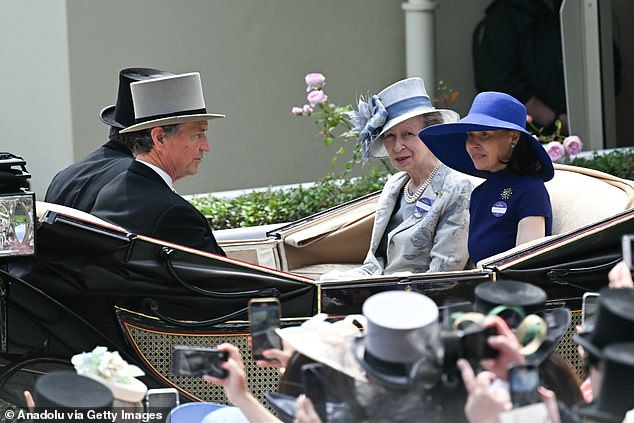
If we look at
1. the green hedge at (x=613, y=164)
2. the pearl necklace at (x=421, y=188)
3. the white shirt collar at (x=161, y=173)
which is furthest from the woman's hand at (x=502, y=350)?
the green hedge at (x=613, y=164)

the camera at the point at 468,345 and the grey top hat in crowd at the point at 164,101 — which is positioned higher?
the grey top hat in crowd at the point at 164,101

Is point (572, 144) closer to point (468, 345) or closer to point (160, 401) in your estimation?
point (160, 401)

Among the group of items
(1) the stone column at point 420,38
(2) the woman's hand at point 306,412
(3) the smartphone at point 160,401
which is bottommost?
(3) the smartphone at point 160,401

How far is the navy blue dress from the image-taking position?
405 cm

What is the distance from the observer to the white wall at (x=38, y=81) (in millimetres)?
6844

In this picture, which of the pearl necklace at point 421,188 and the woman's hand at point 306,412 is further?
the pearl necklace at point 421,188

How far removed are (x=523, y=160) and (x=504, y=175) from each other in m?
0.09

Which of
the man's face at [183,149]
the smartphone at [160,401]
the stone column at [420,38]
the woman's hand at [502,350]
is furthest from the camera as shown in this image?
the stone column at [420,38]

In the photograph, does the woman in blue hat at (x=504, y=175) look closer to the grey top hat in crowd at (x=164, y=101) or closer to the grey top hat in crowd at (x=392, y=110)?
the grey top hat in crowd at (x=392, y=110)

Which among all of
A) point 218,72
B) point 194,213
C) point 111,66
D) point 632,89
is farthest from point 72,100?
point 632,89

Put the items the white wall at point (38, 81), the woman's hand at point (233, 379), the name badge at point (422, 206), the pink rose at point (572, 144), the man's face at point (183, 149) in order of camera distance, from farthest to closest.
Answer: the white wall at point (38, 81), the pink rose at point (572, 144), the name badge at point (422, 206), the man's face at point (183, 149), the woman's hand at point (233, 379)

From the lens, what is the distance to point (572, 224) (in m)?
4.23

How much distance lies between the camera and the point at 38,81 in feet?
22.8

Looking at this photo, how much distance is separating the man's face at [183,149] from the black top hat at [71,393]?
1.98 meters
